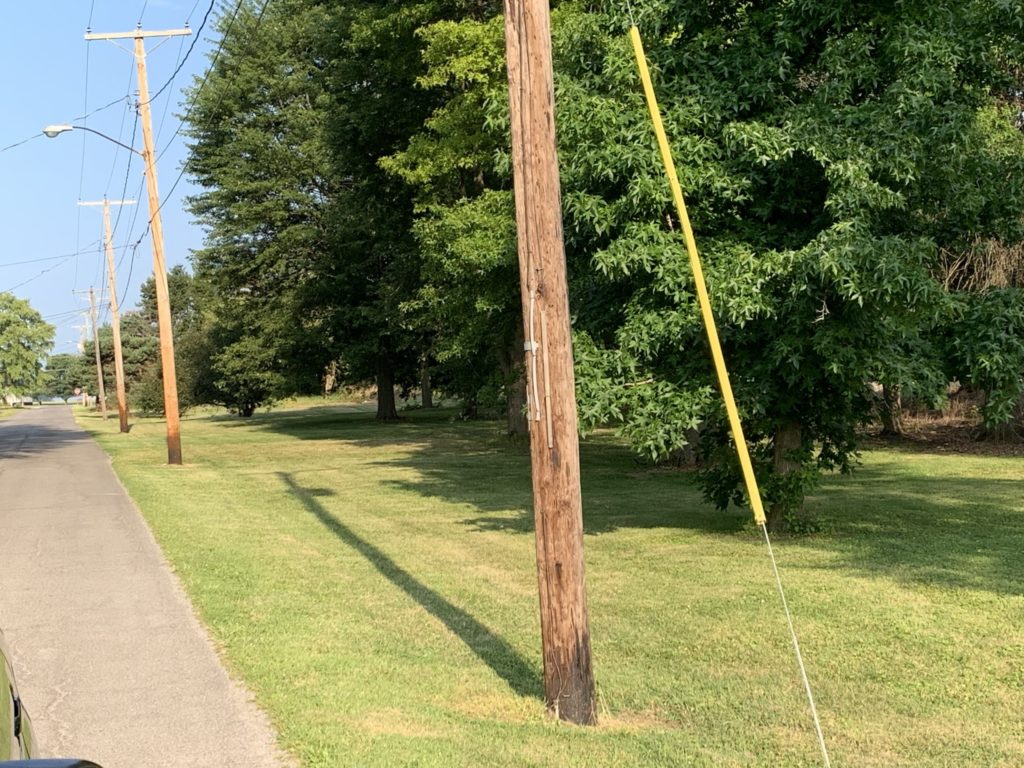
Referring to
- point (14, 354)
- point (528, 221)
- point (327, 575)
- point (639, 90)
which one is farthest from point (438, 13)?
point (14, 354)

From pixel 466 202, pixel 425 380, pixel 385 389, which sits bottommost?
pixel 385 389

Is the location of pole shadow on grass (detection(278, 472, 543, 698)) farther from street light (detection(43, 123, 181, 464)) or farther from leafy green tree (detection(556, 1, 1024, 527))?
street light (detection(43, 123, 181, 464))

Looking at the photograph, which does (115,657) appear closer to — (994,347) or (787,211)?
(787,211)

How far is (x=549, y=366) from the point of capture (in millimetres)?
5621

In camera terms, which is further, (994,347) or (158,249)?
(158,249)

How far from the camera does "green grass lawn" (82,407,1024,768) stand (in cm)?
528

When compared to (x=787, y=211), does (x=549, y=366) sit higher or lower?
lower

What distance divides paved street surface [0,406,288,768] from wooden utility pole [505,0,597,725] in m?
1.63

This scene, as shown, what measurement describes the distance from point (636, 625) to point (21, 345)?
474 feet

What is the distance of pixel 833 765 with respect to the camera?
4.89m

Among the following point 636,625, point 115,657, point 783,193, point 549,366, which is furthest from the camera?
point 783,193

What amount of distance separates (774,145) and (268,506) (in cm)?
960

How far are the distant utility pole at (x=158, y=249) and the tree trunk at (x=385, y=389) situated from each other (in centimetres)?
1485

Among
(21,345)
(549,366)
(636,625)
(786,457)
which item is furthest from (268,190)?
(21,345)
